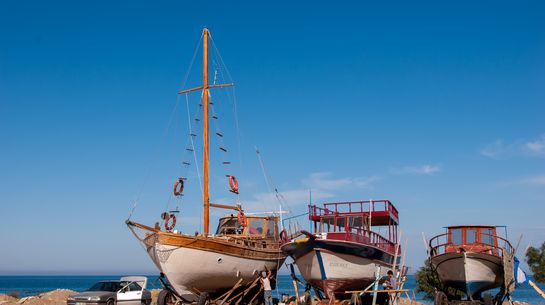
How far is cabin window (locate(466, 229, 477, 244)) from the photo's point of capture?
25797 millimetres

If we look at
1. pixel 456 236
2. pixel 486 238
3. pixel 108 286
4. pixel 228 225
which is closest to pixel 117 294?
pixel 108 286

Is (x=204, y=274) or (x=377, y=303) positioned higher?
(x=204, y=274)

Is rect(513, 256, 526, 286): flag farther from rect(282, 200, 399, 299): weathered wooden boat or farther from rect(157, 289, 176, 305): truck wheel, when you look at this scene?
rect(157, 289, 176, 305): truck wheel

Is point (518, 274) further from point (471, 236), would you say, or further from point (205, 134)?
point (205, 134)

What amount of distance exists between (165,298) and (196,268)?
305cm

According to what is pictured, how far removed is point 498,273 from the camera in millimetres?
22984

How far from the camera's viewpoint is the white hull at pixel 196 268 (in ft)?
74.5

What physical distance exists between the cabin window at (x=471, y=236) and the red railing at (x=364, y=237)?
13.6 feet

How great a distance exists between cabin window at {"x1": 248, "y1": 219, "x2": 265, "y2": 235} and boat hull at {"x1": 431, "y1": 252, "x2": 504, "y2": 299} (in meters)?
9.26

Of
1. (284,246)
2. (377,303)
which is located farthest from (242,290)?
(377,303)

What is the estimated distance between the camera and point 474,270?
22859 millimetres

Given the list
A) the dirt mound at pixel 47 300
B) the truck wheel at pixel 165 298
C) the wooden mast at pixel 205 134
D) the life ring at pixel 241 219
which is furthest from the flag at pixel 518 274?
the dirt mound at pixel 47 300

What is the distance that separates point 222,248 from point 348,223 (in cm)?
699

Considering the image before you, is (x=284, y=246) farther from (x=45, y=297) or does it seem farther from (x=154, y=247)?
(x=45, y=297)
